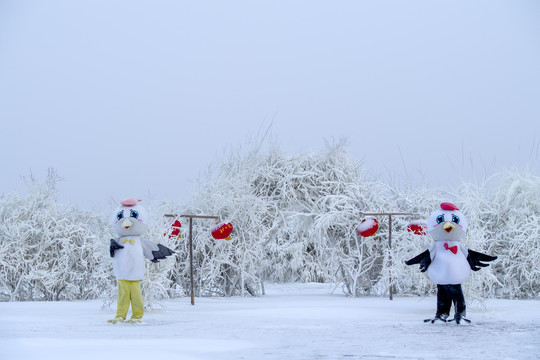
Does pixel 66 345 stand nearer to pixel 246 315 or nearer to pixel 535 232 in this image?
pixel 246 315

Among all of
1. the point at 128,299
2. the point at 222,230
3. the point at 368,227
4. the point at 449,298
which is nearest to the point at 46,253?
the point at 222,230

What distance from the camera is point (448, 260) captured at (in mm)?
10539

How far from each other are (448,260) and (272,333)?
122 inches

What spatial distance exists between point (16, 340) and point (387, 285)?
9.27 metres

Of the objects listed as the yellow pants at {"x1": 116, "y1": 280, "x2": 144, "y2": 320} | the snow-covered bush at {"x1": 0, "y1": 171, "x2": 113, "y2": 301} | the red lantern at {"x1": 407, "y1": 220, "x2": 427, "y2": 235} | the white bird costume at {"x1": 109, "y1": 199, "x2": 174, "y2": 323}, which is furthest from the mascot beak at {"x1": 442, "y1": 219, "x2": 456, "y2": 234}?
the snow-covered bush at {"x1": 0, "y1": 171, "x2": 113, "y2": 301}

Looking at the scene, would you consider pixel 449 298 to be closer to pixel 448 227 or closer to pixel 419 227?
pixel 448 227

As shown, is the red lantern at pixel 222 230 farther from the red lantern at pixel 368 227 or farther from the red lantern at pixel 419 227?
the red lantern at pixel 419 227

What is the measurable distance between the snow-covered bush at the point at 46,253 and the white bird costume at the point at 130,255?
551 cm

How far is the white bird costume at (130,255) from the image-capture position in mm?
10727

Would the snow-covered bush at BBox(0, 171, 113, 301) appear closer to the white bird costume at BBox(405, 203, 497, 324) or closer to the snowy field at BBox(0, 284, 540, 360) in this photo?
the snowy field at BBox(0, 284, 540, 360)

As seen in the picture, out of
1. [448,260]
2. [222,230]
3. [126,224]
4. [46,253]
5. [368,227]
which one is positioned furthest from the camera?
[46,253]

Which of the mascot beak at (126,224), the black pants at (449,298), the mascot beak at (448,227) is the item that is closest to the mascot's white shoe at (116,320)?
the mascot beak at (126,224)

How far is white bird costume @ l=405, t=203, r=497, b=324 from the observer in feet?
34.4

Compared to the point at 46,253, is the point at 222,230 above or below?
above
